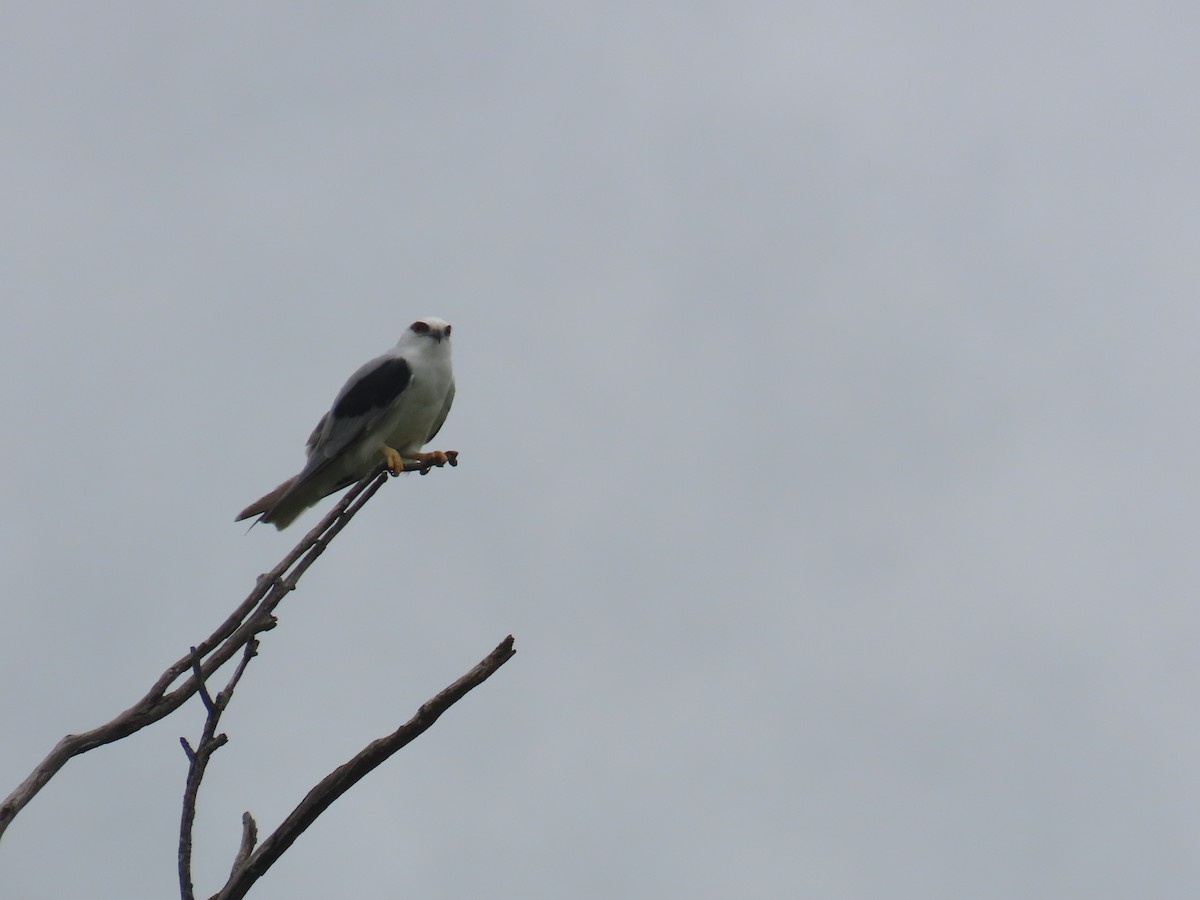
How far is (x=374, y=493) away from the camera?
5332mm

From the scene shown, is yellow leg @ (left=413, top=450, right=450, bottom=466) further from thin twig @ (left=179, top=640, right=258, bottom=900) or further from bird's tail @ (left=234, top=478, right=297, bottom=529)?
thin twig @ (left=179, top=640, right=258, bottom=900)

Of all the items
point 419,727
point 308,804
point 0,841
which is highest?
point 419,727

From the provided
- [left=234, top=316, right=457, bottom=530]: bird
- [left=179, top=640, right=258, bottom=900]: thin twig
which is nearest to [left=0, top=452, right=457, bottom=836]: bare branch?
[left=179, top=640, right=258, bottom=900]: thin twig

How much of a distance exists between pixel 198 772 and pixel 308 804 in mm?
405

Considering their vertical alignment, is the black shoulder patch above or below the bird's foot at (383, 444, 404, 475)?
above

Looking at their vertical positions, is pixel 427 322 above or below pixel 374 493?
above

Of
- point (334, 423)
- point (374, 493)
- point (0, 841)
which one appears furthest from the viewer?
point (334, 423)

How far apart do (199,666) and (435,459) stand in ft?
12.6

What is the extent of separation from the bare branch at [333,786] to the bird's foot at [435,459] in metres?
3.79

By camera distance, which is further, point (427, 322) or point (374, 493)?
point (427, 322)

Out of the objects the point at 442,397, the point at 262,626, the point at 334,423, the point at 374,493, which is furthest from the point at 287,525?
the point at 262,626

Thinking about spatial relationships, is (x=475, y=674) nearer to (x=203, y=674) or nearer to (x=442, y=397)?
(x=203, y=674)

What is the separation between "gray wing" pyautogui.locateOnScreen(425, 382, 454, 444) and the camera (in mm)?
8812

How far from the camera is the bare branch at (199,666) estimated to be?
4.06 m
